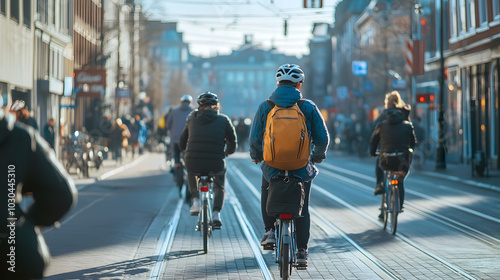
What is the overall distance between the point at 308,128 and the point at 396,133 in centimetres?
462

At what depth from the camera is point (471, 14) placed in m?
34.4

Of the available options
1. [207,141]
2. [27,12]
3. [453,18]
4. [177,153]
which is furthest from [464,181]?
[27,12]

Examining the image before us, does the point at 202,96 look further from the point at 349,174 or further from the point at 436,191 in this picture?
the point at 349,174

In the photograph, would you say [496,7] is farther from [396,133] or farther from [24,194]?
[24,194]

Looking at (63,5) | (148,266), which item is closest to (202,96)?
(148,266)

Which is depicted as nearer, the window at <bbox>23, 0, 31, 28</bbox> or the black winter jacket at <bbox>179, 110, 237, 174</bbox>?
the black winter jacket at <bbox>179, 110, 237, 174</bbox>

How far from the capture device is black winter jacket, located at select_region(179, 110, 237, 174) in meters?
10.0

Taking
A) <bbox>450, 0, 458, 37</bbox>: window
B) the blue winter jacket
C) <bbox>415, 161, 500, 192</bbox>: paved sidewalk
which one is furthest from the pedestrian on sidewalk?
the blue winter jacket

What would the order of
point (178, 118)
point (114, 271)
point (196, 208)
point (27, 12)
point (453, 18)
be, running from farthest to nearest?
1. point (453, 18)
2. point (27, 12)
3. point (178, 118)
4. point (196, 208)
5. point (114, 271)

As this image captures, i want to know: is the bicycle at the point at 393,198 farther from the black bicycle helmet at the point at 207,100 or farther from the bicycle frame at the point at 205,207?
the black bicycle helmet at the point at 207,100

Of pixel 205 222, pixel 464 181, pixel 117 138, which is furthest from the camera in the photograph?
pixel 117 138

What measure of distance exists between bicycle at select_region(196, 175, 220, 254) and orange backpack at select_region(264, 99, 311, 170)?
306 centimetres

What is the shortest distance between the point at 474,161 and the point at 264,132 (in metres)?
19.4

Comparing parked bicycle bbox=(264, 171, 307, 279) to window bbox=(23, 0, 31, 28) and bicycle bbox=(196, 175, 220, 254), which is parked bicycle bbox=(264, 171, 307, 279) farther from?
window bbox=(23, 0, 31, 28)
